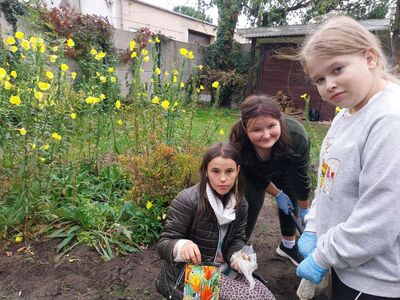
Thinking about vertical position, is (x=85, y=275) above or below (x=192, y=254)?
below

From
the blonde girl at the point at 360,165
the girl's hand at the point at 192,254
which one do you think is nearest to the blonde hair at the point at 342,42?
the blonde girl at the point at 360,165

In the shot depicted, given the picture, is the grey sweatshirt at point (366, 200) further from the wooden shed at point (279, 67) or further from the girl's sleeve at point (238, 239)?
the wooden shed at point (279, 67)

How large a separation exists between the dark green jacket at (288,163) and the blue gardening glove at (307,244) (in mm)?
680

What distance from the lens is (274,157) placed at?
2.10 metres

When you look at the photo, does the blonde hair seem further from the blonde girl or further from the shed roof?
the shed roof

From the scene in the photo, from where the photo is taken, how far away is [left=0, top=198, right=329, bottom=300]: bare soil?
2.00 metres

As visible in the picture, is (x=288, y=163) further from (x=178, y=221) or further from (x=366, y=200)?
(x=366, y=200)

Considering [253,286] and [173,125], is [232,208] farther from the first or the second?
[173,125]

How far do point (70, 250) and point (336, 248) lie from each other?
196 cm

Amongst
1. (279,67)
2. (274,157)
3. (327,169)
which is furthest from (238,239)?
(279,67)

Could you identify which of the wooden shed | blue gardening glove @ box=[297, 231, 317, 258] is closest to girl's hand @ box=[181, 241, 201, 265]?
blue gardening glove @ box=[297, 231, 317, 258]

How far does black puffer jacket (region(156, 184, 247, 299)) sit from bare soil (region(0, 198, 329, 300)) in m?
0.43

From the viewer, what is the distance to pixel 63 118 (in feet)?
8.41

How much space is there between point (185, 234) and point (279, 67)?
31.4ft
